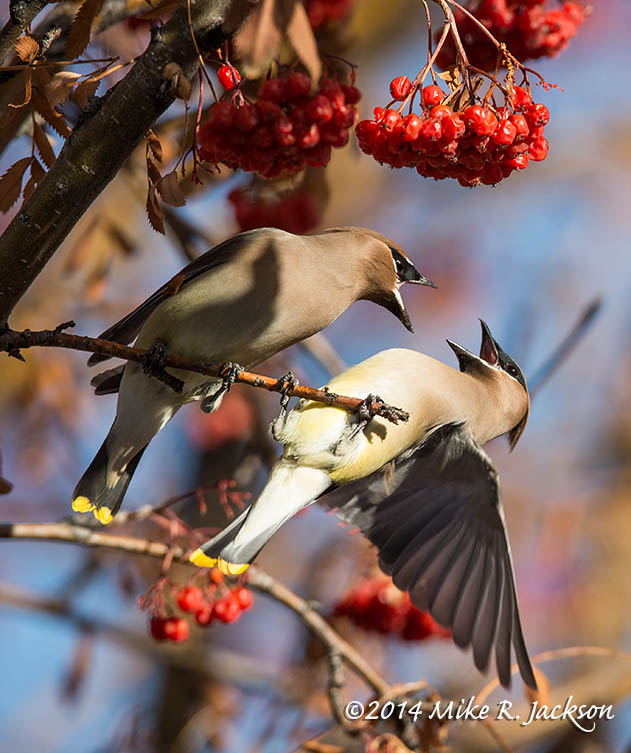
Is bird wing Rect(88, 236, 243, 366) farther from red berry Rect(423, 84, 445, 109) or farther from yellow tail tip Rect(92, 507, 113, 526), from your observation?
red berry Rect(423, 84, 445, 109)

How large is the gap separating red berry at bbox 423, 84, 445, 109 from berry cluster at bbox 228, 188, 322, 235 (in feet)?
4.91

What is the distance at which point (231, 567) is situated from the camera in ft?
10.4

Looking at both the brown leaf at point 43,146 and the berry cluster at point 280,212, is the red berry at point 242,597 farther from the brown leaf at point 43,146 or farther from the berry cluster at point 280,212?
the brown leaf at point 43,146

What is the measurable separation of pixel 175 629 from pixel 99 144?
2043 mm

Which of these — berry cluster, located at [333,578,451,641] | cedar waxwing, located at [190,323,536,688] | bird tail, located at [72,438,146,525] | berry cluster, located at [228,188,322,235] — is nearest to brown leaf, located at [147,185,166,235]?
cedar waxwing, located at [190,323,536,688]

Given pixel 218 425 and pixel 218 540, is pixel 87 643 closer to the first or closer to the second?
pixel 218 425

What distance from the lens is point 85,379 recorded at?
5.71m

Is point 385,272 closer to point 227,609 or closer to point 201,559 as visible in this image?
point 201,559

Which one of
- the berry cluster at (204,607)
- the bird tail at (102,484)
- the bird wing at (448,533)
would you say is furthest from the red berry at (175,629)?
the bird wing at (448,533)

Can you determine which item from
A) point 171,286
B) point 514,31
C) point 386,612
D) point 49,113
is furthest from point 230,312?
point 386,612

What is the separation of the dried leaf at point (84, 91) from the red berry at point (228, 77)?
341 mm

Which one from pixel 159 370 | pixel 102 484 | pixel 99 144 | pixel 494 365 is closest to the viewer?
pixel 99 144

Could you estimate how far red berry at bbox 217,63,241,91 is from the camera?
2363 millimetres

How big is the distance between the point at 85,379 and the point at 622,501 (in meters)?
3.49
